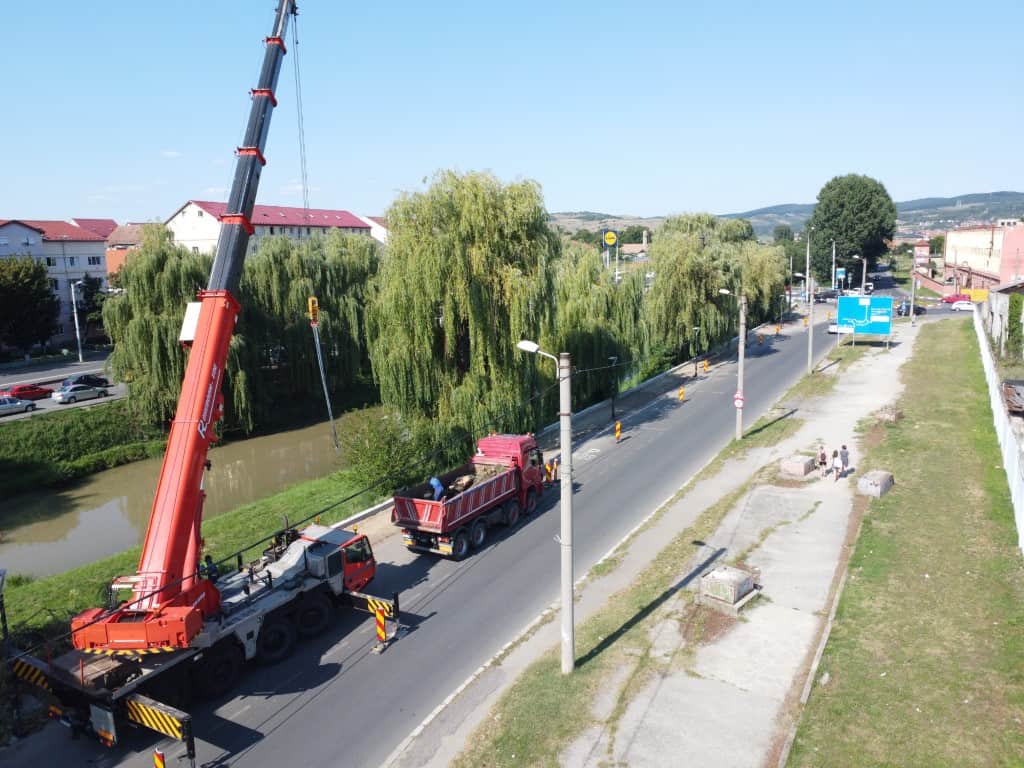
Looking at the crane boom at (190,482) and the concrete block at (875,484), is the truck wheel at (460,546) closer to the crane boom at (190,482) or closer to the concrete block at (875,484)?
the crane boom at (190,482)

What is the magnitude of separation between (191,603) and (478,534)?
850 cm

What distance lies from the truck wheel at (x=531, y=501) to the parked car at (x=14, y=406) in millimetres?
28629

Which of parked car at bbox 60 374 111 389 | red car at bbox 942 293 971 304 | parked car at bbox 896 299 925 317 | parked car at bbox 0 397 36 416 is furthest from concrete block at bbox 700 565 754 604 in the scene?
red car at bbox 942 293 971 304

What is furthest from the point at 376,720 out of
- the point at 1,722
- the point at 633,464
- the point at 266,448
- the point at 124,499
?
the point at 266,448

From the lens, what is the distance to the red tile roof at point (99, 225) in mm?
76025

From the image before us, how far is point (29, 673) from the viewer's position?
11.8m

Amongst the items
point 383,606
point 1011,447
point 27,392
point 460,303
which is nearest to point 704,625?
point 383,606

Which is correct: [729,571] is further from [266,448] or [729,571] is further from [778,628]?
[266,448]

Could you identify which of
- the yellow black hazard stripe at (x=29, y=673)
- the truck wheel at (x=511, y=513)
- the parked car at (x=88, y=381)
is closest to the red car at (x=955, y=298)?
the truck wheel at (x=511, y=513)

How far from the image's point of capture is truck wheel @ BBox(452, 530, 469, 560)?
60.5 feet

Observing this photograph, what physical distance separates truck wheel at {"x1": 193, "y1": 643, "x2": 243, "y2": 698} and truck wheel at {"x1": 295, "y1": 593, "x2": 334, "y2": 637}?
1.64 meters

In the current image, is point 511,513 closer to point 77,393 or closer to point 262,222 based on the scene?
point 77,393

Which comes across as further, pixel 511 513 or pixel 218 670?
pixel 511 513

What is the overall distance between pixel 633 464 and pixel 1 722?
19.7m
